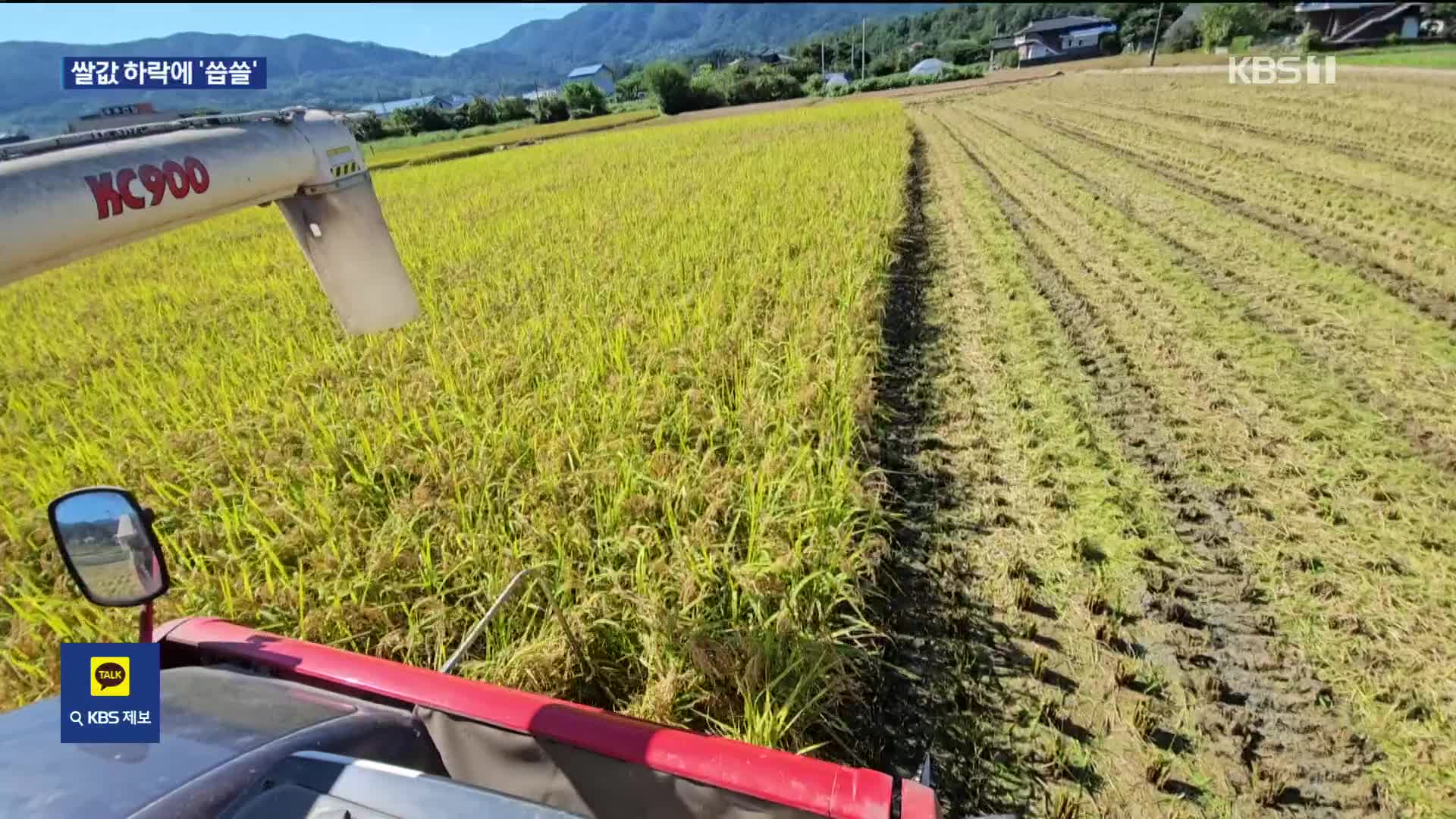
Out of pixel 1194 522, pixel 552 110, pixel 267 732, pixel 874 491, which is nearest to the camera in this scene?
pixel 267 732

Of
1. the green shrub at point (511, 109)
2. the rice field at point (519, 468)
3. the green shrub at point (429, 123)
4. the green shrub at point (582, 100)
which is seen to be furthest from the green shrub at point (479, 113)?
the rice field at point (519, 468)

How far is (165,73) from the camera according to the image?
1909 millimetres

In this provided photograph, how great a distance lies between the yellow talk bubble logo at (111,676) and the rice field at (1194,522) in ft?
5.56

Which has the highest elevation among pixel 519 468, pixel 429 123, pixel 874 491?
pixel 429 123

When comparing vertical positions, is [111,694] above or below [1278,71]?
below

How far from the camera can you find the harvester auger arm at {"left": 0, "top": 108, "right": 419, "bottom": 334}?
113 centimetres

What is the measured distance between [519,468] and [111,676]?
71.7 inches

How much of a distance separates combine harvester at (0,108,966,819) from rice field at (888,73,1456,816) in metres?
0.98

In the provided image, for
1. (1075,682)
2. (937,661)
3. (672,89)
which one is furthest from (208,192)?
(672,89)

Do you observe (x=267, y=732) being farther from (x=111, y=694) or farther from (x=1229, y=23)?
(x=1229, y=23)

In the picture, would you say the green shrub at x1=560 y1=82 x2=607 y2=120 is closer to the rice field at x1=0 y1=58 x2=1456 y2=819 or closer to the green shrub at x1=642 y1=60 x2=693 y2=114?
the green shrub at x1=642 y1=60 x2=693 y2=114

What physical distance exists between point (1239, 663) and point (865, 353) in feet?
7.68

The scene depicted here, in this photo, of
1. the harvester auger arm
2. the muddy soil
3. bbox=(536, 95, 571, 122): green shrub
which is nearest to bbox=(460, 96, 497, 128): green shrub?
bbox=(536, 95, 571, 122): green shrub

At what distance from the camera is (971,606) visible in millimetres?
2342
